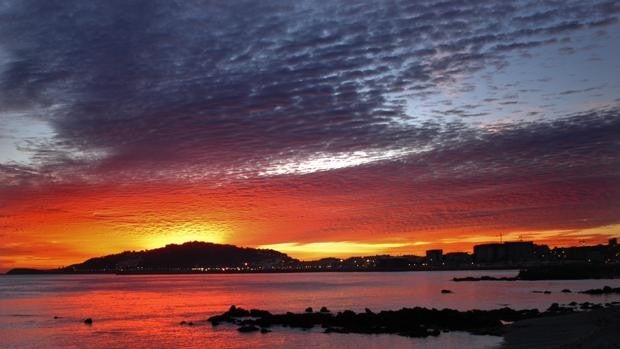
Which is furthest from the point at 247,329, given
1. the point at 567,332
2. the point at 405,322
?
the point at 567,332

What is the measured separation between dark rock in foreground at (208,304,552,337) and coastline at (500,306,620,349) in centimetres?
239

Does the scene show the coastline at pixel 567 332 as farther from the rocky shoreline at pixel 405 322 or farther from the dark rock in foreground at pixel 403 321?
the dark rock in foreground at pixel 403 321

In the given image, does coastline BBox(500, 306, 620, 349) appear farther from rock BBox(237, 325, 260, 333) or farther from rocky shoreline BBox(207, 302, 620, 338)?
rock BBox(237, 325, 260, 333)

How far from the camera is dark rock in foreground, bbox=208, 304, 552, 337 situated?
141 ft

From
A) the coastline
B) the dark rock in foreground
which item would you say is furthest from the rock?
the coastline

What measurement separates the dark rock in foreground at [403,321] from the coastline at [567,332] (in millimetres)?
2393

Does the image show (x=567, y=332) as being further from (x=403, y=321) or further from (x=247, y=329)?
(x=247, y=329)

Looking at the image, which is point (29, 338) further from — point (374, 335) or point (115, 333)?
point (374, 335)

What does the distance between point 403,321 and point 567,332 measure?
1324cm

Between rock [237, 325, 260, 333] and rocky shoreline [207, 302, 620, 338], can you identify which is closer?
rocky shoreline [207, 302, 620, 338]

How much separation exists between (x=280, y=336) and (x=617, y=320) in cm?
2281

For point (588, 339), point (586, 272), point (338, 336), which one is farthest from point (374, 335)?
point (586, 272)

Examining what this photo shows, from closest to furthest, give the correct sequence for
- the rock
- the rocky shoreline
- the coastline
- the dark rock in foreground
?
the coastline, the rocky shoreline, the dark rock in foreground, the rock

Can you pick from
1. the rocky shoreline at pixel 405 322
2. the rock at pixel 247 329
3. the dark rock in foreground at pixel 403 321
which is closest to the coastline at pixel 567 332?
the rocky shoreline at pixel 405 322
